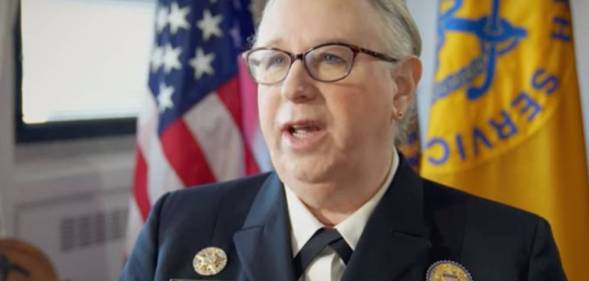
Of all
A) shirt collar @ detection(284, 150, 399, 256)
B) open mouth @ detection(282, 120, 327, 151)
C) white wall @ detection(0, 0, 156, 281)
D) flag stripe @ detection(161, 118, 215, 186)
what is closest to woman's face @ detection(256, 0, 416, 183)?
open mouth @ detection(282, 120, 327, 151)

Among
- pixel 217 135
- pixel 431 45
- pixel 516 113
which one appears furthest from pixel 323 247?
pixel 431 45

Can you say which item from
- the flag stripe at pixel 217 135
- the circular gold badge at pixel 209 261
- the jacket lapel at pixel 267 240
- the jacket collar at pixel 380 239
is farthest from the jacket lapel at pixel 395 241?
the flag stripe at pixel 217 135

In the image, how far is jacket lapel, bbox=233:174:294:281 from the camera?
3.75ft

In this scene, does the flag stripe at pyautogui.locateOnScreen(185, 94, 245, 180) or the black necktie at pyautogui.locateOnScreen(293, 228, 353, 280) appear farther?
the flag stripe at pyautogui.locateOnScreen(185, 94, 245, 180)

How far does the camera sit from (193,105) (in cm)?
204

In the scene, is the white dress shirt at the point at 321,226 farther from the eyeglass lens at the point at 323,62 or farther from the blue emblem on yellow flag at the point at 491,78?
the blue emblem on yellow flag at the point at 491,78

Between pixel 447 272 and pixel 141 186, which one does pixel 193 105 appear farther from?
pixel 447 272

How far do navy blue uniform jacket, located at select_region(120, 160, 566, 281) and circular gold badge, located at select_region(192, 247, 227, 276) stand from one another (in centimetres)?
1

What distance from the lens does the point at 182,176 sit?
6.69 feet

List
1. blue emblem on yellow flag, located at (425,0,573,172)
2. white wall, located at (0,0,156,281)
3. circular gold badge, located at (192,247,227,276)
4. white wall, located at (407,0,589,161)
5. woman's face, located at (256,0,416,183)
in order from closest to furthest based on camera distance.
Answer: woman's face, located at (256,0,416,183) → circular gold badge, located at (192,247,227,276) → blue emblem on yellow flag, located at (425,0,573,172) → white wall, located at (0,0,156,281) → white wall, located at (407,0,589,161)

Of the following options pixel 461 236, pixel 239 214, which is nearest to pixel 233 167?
pixel 239 214

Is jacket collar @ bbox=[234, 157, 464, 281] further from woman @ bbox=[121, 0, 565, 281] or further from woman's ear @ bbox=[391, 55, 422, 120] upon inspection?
woman's ear @ bbox=[391, 55, 422, 120]

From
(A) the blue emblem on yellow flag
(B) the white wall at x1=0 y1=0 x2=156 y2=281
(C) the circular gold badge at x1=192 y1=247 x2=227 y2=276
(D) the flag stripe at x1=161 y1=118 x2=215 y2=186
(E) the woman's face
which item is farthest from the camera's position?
(B) the white wall at x1=0 y1=0 x2=156 y2=281

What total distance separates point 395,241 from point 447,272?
0.34ft
